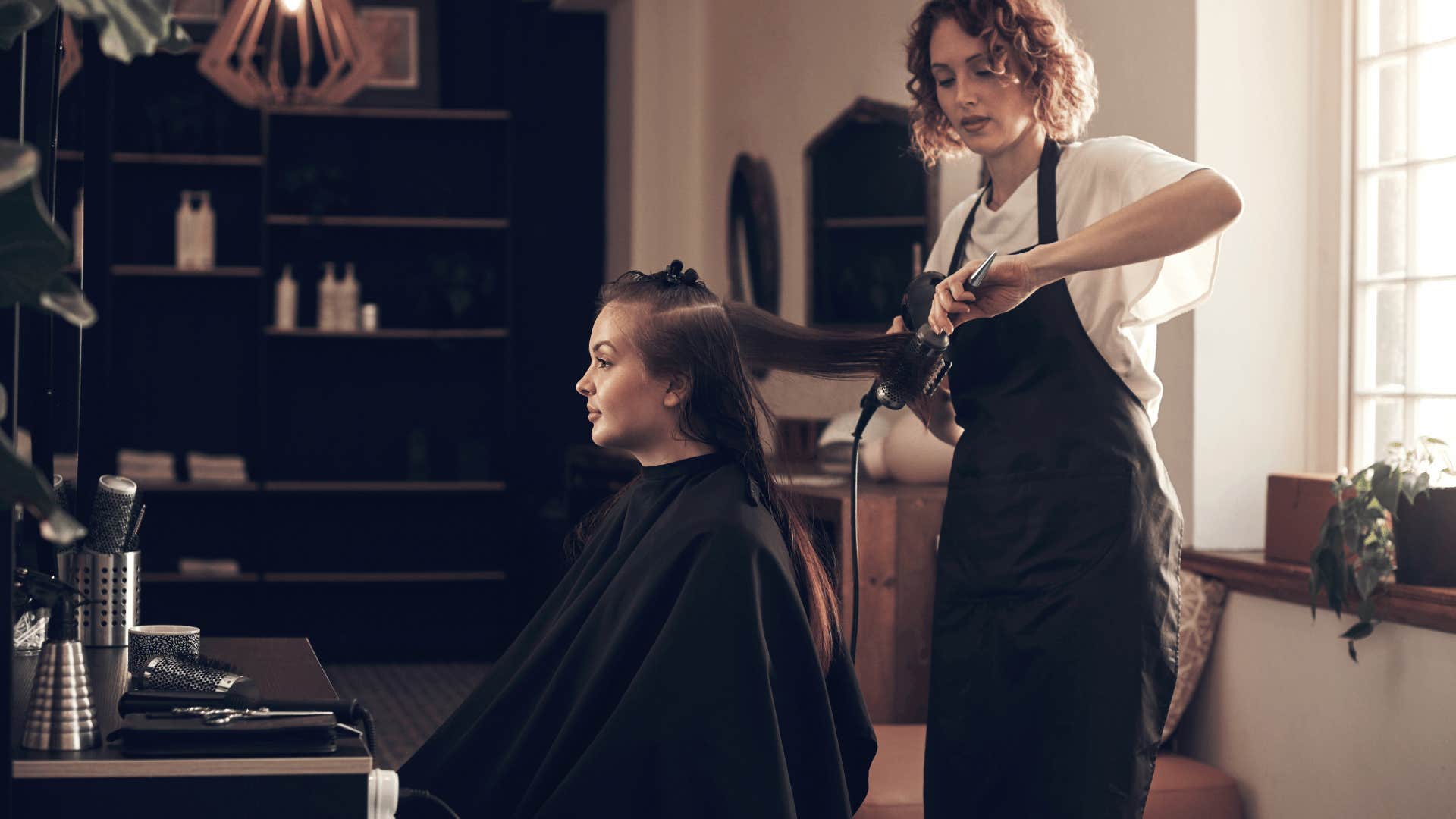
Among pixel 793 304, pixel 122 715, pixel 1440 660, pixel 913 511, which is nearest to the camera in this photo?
pixel 122 715

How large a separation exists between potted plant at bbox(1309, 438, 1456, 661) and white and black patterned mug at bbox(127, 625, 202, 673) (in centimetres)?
169

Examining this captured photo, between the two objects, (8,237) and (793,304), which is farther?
(793,304)

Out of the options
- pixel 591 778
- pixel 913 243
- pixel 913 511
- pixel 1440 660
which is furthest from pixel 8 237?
pixel 913 243

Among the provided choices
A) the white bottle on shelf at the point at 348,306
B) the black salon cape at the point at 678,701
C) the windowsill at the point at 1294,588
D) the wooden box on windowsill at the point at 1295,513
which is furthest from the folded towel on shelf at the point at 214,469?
the black salon cape at the point at 678,701

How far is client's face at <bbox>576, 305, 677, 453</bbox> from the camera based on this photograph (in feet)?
5.33

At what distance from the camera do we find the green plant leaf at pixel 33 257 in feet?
2.53

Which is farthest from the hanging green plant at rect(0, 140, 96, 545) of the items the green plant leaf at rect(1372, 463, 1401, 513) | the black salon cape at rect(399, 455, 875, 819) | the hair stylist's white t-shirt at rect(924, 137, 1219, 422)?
the green plant leaf at rect(1372, 463, 1401, 513)

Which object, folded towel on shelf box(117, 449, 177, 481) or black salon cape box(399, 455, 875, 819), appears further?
folded towel on shelf box(117, 449, 177, 481)

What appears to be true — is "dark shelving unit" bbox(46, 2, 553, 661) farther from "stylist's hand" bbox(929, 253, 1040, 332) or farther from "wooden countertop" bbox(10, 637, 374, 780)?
→ "stylist's hand" bbox(929, 253, 1040, 332)

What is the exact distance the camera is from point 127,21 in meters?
0.83

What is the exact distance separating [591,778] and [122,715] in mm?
423

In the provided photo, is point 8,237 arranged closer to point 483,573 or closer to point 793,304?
point 793,304

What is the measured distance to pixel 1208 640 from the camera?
8.80 ft

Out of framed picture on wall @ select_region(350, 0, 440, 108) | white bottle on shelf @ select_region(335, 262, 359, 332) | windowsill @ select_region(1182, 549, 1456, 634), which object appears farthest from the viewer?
framed picture on wall @ select_region(350, 0, 440, 108)
